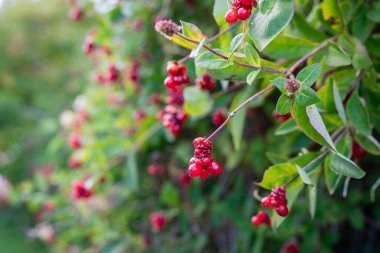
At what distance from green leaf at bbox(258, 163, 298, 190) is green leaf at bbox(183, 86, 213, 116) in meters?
0.33

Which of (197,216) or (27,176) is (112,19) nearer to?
(197,216)

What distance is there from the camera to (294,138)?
1192 millimetres

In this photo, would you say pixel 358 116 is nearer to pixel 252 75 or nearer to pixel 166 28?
pixel 252 75

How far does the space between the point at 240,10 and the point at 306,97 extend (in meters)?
0.18

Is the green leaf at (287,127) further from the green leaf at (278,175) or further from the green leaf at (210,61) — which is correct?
the green leaf at (210,61)

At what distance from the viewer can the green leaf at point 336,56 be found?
0.80 m

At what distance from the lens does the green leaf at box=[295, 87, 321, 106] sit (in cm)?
65

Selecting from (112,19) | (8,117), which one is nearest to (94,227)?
(112,19)

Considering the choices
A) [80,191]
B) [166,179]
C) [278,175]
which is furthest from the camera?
[166,179]

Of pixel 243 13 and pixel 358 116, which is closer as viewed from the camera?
pixel 243 13

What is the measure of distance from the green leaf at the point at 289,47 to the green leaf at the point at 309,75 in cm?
22

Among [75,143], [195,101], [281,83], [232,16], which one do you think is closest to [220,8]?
[232,16]

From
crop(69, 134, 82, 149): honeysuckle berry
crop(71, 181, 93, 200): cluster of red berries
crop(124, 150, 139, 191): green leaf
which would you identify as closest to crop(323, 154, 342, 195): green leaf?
crop(124, 150, 139, 191): green leaf

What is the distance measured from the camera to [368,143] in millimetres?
904
